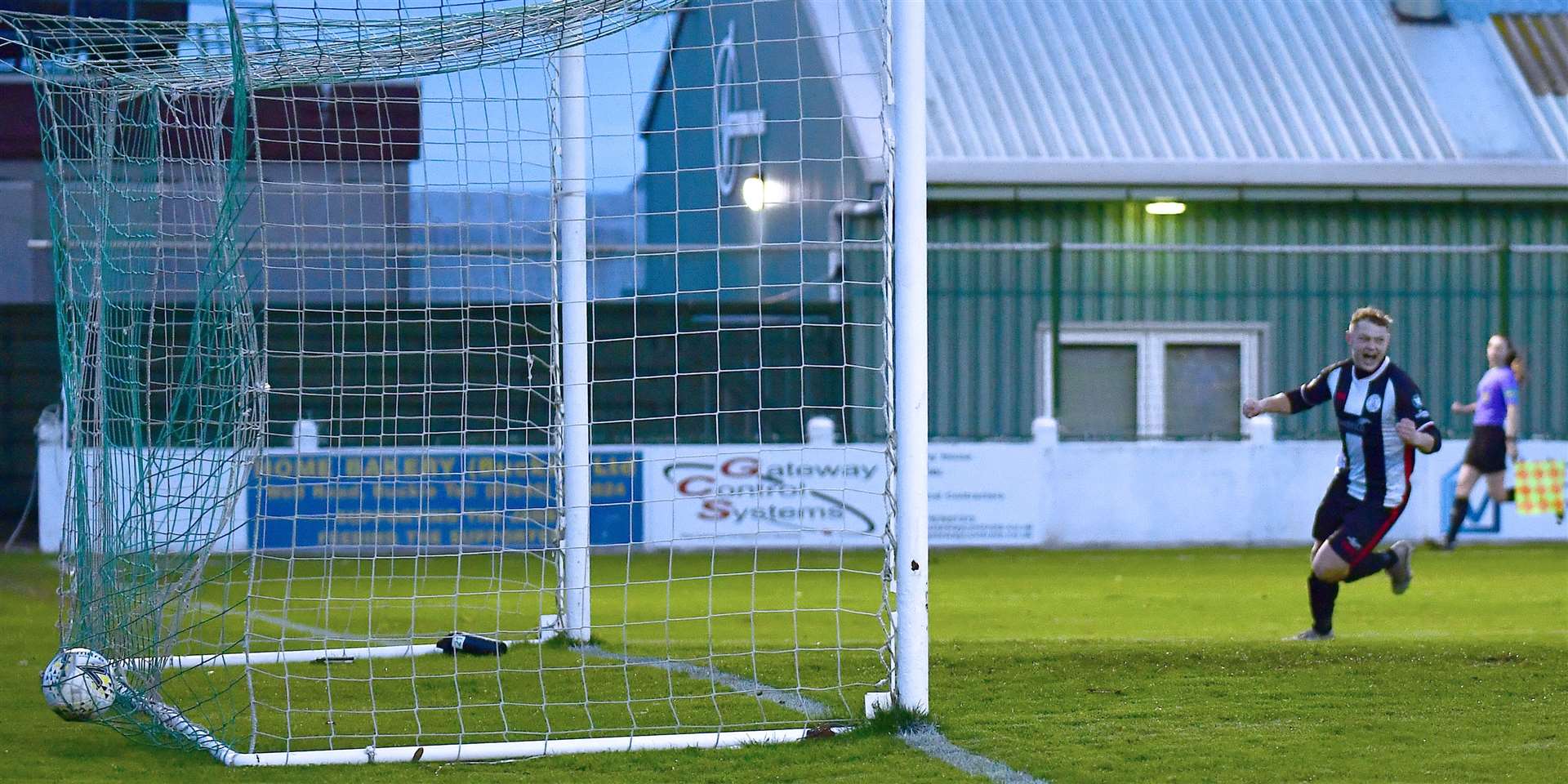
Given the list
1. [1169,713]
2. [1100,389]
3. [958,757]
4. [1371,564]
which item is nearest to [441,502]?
[1100,389]

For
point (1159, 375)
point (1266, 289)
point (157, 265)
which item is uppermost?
point (1266, 289)

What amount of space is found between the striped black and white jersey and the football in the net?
5.21m

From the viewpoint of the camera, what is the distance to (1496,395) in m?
13.9

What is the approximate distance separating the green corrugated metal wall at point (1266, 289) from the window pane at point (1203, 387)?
0.38m

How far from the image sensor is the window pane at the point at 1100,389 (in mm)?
18031

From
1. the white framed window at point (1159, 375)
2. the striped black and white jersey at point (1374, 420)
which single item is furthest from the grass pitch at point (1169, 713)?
the white framed window at point (1159, 375)

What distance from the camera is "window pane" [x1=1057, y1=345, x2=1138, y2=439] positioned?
18031 mm

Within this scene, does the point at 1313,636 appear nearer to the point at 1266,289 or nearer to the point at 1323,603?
the point at 1323,603

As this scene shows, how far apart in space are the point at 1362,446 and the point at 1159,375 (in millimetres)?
10240

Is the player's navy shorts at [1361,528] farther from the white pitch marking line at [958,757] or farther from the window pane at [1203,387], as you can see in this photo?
the window pane at [1203,387]

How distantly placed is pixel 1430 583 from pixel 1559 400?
24.5 ft

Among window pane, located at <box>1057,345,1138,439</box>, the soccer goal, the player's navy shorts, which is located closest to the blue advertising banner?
the soccer goal

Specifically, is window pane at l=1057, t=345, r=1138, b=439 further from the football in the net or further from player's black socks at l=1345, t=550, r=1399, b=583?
the football in the net

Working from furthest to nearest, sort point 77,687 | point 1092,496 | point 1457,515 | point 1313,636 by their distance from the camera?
point 1092,496
point 1457,515
point 1313,636
point 77,687
